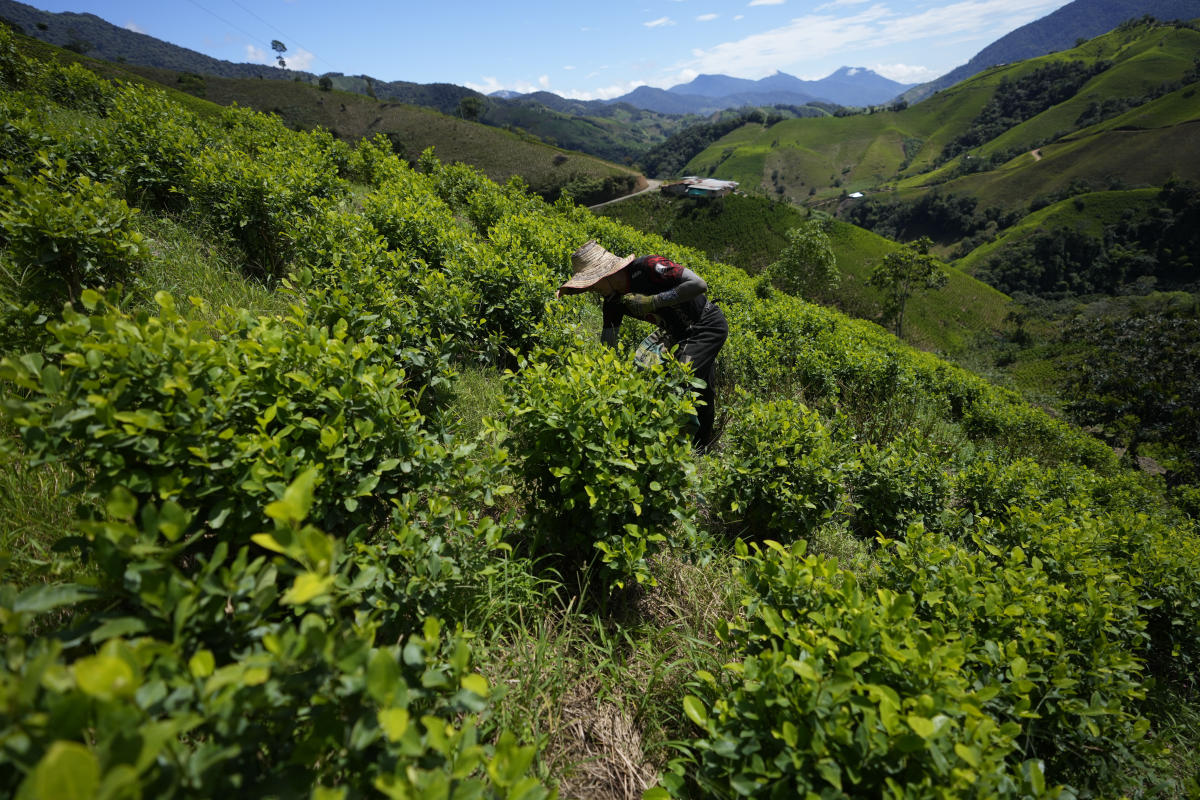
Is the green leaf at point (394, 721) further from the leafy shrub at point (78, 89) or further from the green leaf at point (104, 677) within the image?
the leafy shrub at point (78, 89)

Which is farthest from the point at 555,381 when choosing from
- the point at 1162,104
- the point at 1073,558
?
the point at 1162,104

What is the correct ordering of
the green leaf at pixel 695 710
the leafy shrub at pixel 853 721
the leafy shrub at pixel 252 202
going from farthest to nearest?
1. the leafy shrub at pixel 252 202
2. the green leaf at pixel 695 710
3. the leafy shrub at pixel 853 721

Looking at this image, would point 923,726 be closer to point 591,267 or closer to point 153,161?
point 591,267

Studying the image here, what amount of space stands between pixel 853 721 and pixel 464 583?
1675mm

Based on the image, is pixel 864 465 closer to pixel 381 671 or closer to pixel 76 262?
pixel 381 671

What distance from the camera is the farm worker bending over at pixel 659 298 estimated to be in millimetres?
4559

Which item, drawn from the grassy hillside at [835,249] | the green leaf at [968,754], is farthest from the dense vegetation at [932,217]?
the green leaf at [968,754]

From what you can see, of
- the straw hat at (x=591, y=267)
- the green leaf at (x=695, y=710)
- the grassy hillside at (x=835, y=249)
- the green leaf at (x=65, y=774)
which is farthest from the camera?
the grassy hillside at (x=835, y=249)

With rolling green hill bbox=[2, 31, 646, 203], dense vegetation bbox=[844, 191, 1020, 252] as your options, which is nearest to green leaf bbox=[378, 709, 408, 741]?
rolling green hill bbox=[2, 31, 646, 203]

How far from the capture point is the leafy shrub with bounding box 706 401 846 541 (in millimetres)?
3760

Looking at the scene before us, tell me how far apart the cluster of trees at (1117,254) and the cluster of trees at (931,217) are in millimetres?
16014

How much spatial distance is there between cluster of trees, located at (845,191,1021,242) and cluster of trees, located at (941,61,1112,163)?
4941 centimetres

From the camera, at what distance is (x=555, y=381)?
276 centimetres

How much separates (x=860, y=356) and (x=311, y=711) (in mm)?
9516
